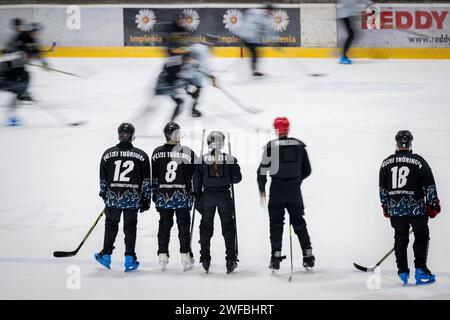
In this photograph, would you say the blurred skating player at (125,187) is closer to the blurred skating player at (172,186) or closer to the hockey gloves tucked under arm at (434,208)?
the blurred skating player at (172,186)

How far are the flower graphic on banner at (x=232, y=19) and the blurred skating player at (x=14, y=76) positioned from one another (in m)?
5.90

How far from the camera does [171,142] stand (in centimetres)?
965

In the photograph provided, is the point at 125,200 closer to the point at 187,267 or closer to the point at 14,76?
the point at 187,267

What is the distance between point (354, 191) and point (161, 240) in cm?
340

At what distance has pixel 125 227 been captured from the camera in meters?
9.73

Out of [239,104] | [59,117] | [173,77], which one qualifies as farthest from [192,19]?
[173,77]

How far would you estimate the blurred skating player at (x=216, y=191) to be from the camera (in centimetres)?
953

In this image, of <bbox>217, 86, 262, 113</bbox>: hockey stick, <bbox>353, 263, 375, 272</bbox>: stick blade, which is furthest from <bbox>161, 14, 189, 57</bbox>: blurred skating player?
<bbox>353, 263, 375, 272</bbox>: stick blade

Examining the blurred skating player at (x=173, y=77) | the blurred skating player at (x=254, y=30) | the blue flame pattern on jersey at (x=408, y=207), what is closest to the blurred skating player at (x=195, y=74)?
the blurred skating player at (x=173, y=77)

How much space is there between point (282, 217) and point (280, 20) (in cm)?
1144

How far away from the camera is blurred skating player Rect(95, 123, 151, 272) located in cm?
961

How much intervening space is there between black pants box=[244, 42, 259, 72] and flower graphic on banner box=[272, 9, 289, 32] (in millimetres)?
2171

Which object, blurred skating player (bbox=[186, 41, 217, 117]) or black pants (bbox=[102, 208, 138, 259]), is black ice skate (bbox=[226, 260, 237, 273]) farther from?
blurred skating player (bbox=[186, 41, 217, 117])
